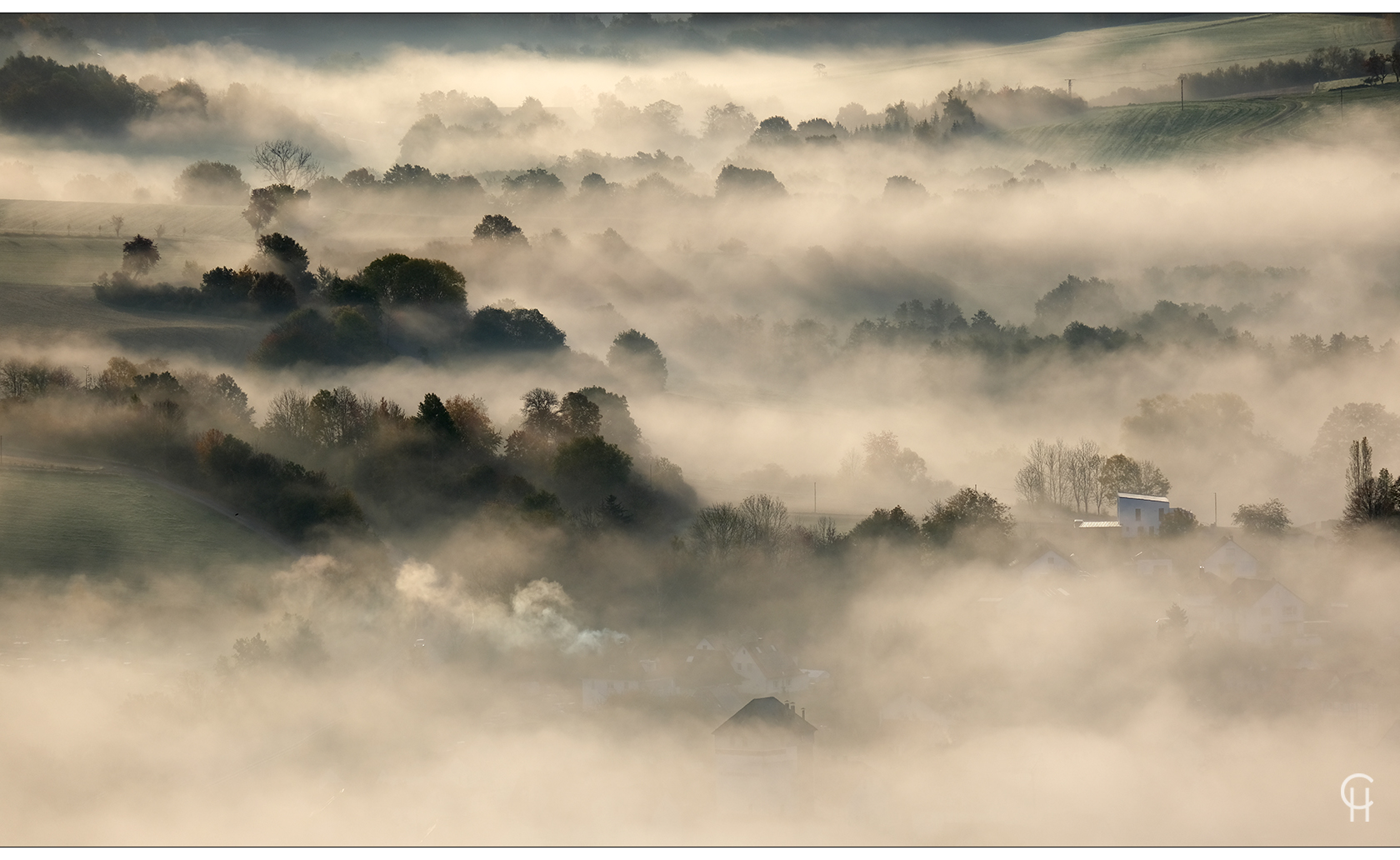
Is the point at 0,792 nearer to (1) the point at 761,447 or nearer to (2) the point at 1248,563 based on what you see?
(1) the point at 761,447

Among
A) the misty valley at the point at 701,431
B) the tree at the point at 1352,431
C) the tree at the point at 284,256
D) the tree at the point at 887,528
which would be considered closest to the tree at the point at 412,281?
the misty valley at the point at 701,431

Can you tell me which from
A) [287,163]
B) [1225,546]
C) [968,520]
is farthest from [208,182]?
[1225,546]

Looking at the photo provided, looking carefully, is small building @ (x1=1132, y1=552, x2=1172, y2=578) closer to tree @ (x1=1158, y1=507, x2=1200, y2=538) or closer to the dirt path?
tree @ (x1=1158, y1=507, x2=1200, y2=538)

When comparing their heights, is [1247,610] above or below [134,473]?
below

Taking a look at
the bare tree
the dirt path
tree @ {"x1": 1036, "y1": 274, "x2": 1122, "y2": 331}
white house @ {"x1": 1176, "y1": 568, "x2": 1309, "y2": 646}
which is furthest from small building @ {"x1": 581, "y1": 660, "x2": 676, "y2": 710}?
tree @ {"x1": 1036, "y1": 274, "x2": 1122, "y2": 331}

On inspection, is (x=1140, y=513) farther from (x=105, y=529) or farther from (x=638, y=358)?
(x=105, y=529)

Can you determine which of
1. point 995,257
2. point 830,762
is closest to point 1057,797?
point 830,762
